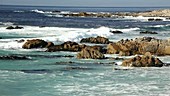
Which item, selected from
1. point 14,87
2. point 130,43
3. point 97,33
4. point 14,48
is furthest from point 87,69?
point 97,33

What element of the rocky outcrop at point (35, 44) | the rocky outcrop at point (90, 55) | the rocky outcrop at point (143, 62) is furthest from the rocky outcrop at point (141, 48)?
the rocky outcrop at point (35, 44)

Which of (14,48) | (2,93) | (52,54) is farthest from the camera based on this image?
(14,48)

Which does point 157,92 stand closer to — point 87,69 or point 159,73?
point 159,73

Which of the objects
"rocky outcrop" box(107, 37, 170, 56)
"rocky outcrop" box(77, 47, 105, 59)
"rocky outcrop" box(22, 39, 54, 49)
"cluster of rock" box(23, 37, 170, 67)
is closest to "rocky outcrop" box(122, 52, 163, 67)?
"cluster of rock" box(23, 37, 170, 67)

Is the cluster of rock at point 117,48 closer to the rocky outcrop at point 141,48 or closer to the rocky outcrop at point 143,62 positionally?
the rocky outcrop at point 141,48

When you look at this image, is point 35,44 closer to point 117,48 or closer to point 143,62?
point 117,48

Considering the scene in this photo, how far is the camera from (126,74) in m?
25.1

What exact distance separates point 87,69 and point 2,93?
7.60 m

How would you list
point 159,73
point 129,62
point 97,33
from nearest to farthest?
point 159,73, point 129,62, point 97,33

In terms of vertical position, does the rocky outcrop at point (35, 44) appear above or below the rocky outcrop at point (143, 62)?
below

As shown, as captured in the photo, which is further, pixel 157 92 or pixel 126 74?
pixel 126 74

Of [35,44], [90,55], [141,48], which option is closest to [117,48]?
[141,48]

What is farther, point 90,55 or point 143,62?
point 90,55

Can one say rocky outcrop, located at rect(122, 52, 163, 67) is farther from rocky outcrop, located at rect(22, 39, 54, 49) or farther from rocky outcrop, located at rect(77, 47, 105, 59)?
rocky outcrop, located at rect(22, 39, 54, 49)
